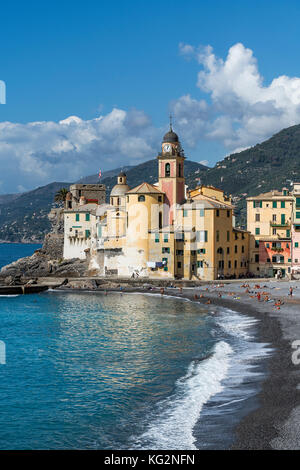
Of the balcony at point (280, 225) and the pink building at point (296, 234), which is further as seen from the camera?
the balcony at point (280, 225)

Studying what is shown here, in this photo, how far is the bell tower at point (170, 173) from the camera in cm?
8575

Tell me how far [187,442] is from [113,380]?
38.1 feet

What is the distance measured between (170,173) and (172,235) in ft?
33.2

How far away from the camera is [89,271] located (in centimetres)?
9619

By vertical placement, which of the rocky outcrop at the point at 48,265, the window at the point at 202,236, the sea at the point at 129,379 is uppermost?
the window at the point at 202,236

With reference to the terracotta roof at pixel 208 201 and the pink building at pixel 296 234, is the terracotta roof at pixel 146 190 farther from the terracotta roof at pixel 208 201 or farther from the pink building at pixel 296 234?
the pink building at pixel 296 234

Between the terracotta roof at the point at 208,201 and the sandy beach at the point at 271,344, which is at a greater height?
the terracotta roof at the point at 208,201

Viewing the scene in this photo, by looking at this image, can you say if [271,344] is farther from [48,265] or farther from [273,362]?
[48,265]

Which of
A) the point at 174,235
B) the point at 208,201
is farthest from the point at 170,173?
the point at 174,235

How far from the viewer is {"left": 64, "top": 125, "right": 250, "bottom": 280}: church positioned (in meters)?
81.6

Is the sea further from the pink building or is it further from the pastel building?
the pastel building

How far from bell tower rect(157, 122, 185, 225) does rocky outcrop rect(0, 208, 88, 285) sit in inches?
836

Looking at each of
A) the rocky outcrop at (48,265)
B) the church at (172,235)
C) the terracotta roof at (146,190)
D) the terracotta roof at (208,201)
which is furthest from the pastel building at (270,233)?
the rocky outcrop at (48,265)

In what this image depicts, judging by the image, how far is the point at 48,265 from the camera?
106m
